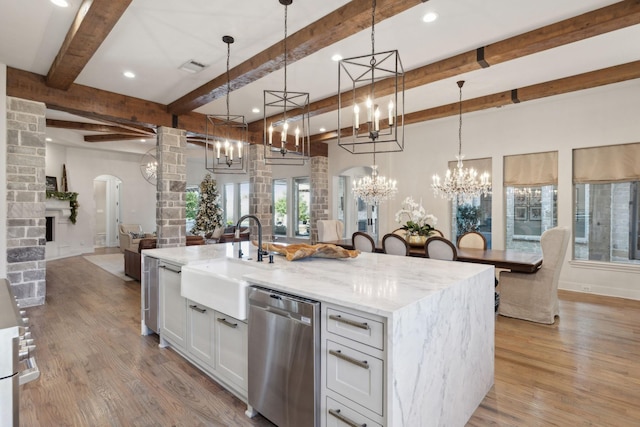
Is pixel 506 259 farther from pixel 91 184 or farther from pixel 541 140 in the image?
pixel 91 184

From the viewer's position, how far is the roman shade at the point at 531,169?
214 inches

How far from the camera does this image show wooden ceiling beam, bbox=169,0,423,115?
2.61m

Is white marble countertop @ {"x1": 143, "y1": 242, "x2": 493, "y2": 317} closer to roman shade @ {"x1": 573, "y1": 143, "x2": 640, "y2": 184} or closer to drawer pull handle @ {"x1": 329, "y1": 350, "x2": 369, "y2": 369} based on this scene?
drawer pull handle @ {"x1": 329, "y1": 350, "x2": 369, "y2": 369}

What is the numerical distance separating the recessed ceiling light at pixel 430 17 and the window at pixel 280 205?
762cm

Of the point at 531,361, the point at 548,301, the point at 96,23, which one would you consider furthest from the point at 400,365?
the point at 96,23

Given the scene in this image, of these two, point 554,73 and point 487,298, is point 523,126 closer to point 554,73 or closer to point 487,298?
point 554,73

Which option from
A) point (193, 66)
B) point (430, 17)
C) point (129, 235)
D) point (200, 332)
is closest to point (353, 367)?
point (200, 332)

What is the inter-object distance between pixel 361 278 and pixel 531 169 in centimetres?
507

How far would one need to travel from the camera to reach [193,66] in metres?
4.02

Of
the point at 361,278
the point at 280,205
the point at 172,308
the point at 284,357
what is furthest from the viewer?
the point at 280,205

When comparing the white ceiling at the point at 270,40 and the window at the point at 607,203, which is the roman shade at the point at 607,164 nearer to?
the window at the point at 607,203

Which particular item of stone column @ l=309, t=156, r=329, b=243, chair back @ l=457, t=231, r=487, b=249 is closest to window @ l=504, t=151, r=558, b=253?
chair back @ l=457, t=231, r=487, b=249

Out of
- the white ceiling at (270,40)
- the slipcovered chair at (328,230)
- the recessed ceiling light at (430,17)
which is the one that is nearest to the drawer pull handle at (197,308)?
the white ceiling at (270,40)

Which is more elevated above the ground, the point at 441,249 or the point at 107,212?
the point at 107,212
